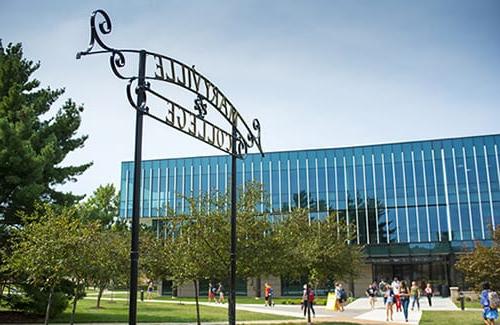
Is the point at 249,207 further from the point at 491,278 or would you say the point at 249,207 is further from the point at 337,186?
the point at 337,186

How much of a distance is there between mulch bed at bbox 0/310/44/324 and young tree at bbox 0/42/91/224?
4344 millimetres

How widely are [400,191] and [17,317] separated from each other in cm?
3888

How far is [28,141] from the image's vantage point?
21.6 meters

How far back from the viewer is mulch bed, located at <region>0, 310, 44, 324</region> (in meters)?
23.0

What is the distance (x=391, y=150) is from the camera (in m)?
54.3

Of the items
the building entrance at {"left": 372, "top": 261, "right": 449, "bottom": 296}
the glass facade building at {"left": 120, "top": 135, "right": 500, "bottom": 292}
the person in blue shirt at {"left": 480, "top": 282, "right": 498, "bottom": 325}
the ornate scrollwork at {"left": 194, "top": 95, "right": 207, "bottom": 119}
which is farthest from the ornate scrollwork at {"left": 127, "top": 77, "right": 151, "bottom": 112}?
the building entrance at {"left": 372, "top": 261, "right": 449, "bottom": 296}

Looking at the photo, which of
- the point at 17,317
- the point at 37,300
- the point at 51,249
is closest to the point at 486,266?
the point at 51,249

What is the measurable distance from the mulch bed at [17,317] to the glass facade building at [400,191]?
26.3 m

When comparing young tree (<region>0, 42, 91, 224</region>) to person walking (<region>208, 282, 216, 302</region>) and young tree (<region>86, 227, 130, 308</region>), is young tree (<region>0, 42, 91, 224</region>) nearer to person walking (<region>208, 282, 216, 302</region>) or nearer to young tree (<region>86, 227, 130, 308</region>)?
young tree (<region>86, 227, 130, 308</region>)

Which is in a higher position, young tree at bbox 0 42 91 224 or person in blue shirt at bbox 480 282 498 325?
young tree at bbox 0 42 91 224

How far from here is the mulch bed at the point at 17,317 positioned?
23.0 metres

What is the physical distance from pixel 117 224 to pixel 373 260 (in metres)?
23.8

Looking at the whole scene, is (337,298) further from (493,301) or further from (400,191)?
(400,191)

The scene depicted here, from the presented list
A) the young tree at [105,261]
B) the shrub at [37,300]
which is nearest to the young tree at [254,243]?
the young tree at [105,261]
